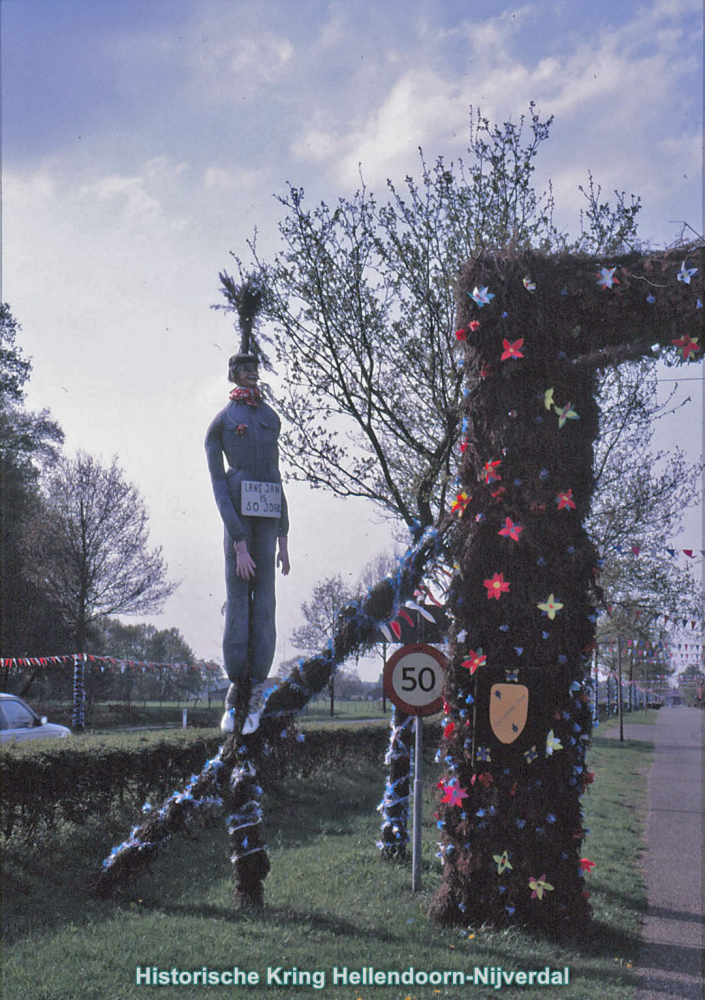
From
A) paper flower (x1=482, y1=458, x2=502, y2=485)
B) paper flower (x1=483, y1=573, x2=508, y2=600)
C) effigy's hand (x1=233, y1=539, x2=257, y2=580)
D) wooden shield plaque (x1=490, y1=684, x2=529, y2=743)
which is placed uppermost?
paper flower (x1=482, y1=458, x2=502, y2=485)

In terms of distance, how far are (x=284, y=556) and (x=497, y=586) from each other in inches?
62.6

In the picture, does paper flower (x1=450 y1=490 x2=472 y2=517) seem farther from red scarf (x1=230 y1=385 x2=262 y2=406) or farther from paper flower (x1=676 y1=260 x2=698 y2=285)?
paper flower (x1=676 y1=260 x2=698 y2=285)

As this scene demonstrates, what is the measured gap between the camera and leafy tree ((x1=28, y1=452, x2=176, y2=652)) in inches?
915

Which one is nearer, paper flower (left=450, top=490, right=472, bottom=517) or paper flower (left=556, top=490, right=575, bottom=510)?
paper flower (left=556, top=490, right=575, bottom=510)

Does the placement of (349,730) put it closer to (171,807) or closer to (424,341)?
(424,341)

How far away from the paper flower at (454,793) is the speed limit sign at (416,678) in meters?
0.63

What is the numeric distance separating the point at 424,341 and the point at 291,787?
7.01 meters

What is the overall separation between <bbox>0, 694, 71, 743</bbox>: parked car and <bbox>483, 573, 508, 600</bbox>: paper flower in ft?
28.4

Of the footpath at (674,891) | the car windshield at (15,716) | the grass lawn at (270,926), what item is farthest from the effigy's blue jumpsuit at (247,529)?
the car windshield at (15,716)

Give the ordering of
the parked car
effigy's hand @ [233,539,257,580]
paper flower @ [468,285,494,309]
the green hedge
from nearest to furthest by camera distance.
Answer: effigy's hand @ [233,539,257,580] < paper flower @ [468,285,494,309] < the green hedge < the parked car

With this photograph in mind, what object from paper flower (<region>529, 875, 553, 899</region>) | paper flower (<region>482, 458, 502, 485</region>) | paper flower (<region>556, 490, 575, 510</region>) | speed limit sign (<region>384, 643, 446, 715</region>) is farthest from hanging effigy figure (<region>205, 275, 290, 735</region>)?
paper flower (<region>529, 875, 553, 899</region>)

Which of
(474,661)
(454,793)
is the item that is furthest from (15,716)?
(474,661)

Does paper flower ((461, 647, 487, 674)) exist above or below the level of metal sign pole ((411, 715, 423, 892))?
above

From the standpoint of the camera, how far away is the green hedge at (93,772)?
798cm
